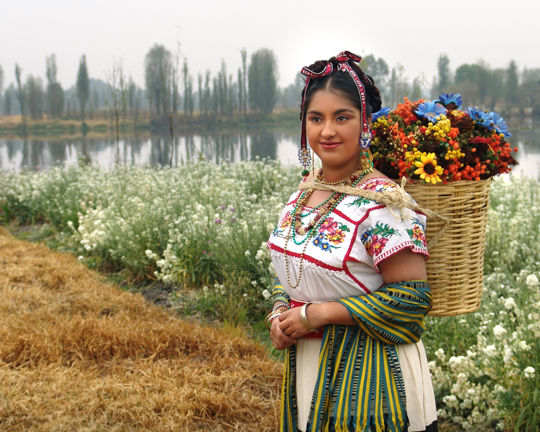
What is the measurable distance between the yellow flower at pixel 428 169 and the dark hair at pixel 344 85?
23 cm

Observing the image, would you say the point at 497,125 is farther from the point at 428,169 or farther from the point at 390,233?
the point at 390,233

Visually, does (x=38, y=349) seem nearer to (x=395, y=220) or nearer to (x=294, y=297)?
(x=294, y=297)

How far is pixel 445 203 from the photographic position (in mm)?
1814

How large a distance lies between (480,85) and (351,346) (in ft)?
181

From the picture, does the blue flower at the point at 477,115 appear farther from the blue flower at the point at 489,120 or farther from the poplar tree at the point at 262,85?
the poplar tree at the point at 262,85

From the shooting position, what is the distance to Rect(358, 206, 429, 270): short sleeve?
159 centimetres

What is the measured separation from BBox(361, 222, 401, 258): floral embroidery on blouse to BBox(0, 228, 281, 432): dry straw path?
1722mm

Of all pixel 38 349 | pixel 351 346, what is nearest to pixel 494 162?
pixel 351 346

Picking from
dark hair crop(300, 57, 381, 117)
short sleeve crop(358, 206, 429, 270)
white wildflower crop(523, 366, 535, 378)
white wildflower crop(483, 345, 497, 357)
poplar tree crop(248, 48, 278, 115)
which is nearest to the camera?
short sleeve crop(358, 206, 429, 270)

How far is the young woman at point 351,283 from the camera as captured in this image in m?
1.64

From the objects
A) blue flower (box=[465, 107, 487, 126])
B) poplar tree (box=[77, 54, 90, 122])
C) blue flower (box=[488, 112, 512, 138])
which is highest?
poplar tree (box=[77, 54, 90, 122])

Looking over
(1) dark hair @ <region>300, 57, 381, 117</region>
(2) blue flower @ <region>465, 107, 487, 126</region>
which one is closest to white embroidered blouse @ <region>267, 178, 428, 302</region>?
(1) dark hair @ <region>300, 57, 381, 117</region>

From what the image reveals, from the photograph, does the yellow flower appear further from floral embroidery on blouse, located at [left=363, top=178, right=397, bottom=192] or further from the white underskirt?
the white underskirt

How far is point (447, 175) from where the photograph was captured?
181 centimetres
